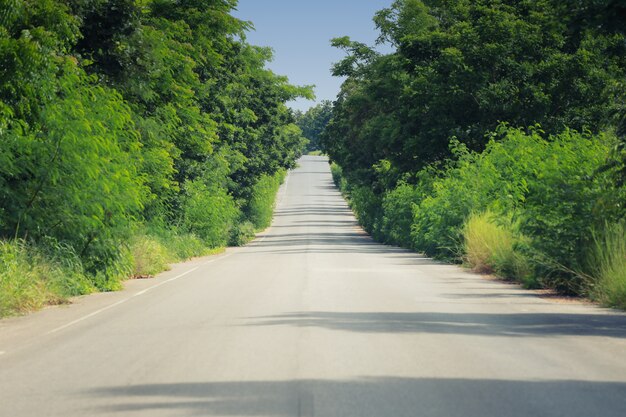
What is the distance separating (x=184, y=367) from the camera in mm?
10328

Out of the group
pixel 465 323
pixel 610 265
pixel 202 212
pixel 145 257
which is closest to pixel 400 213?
pixel 202 212

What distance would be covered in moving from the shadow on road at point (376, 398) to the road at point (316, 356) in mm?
18

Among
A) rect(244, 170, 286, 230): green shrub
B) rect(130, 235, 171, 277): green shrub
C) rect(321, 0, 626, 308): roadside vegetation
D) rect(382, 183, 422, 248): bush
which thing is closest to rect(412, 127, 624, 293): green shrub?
rect(321, 0, 626, 308): roadside vegetation

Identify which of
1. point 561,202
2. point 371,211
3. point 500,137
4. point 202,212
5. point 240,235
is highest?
point 500,137

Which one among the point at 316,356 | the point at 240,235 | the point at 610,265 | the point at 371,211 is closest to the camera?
the point at 316,356

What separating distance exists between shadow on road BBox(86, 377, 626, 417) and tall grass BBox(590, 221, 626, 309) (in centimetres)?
865

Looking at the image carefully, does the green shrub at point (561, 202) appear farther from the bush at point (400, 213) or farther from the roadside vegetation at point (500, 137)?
the bush at point (400, 213)

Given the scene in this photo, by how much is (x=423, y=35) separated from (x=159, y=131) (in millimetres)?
23283

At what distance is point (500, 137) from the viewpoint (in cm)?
4762

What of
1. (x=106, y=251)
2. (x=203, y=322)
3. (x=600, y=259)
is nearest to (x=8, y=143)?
(x=106, y=251)

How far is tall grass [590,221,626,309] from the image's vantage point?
1752cm

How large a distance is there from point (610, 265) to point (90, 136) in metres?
11.1

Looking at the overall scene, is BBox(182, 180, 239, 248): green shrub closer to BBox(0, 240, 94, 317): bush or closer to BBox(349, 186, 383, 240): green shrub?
BBox(349, 186, 383, 240): green shrub

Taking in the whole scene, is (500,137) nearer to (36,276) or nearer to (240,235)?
(240,235)
